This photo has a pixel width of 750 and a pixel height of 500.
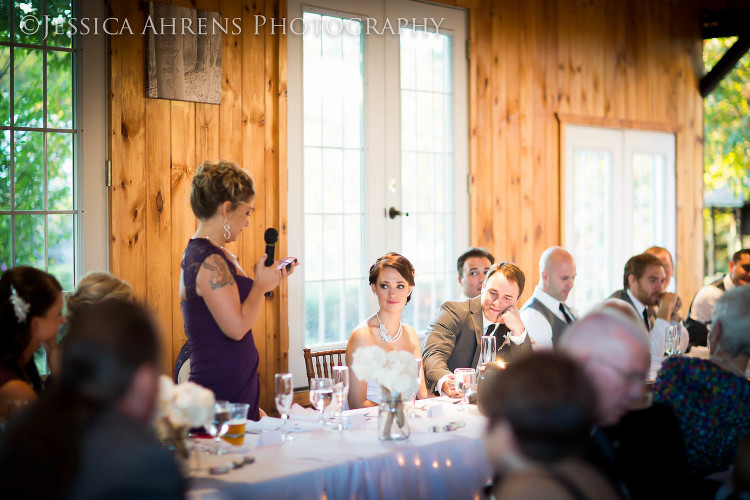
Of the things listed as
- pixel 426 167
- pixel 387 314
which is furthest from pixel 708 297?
pixel 387 314

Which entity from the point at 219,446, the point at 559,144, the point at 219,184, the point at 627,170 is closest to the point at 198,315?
the point at 219,184

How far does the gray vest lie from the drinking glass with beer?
2.15 metres

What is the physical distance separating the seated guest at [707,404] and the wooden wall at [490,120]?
2569 millimetres

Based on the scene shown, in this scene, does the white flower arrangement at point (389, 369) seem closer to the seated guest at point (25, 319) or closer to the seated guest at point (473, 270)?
the seated guest at point (25, 319)

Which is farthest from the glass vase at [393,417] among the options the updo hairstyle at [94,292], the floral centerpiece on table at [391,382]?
the updo hairstyle at [94,292]

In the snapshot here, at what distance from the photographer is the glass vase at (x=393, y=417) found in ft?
8.30

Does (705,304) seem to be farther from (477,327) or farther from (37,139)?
(37,139)

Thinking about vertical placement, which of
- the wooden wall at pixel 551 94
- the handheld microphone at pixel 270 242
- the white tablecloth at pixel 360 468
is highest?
the wooden wall at pixel 551 94

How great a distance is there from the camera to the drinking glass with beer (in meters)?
2.38

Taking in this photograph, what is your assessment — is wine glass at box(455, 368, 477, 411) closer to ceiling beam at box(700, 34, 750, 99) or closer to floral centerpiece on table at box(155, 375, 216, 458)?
floral centerpiece on table at box(155, 375, 216, 458)

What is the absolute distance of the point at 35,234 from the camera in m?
3.78

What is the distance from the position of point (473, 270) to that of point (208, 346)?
1.99m

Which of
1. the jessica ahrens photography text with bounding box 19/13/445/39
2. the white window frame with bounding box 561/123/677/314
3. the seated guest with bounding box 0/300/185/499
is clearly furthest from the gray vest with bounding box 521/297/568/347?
the seated guest with bounding box 0/300/185/499

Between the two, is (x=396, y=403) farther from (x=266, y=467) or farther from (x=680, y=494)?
(x=680, y=494)
